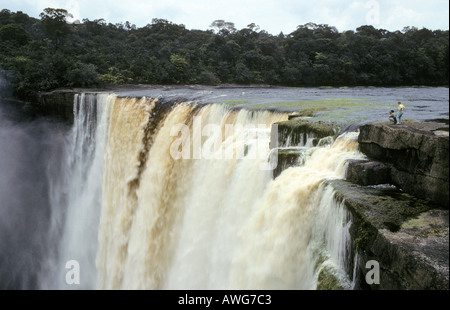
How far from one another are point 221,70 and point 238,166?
2786 cm

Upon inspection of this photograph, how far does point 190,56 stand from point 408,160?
30.4 metres

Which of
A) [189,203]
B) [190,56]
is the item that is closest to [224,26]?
[190,56]

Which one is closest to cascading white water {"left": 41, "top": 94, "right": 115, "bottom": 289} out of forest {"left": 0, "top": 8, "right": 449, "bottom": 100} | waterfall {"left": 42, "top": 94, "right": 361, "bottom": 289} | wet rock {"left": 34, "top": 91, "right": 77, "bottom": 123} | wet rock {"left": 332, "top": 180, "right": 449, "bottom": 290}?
waterfall {"left": 42, "top": 94, "right": 361, "bottom": 289}

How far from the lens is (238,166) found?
22.1 feet

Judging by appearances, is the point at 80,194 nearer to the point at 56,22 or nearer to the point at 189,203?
the point at 189,203

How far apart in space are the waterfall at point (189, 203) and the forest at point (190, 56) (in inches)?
224

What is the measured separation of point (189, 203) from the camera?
8469 mm

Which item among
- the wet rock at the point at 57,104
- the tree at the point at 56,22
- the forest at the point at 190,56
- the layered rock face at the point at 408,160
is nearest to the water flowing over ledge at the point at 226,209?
the layered rock face at the point at 408,160

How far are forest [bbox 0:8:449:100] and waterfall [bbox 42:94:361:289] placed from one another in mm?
5701

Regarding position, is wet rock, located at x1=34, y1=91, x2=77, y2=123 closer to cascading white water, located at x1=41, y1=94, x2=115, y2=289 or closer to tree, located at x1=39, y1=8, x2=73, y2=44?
cascading white water, located at x1=41, y1=94, x2=115, y2=289

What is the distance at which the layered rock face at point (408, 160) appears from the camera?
431cm

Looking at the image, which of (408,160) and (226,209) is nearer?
(408,160)

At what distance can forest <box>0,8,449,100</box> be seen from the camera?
68.5ft

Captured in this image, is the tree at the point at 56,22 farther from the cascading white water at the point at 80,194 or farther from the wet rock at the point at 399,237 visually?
the wet rock at the point at 399,237
